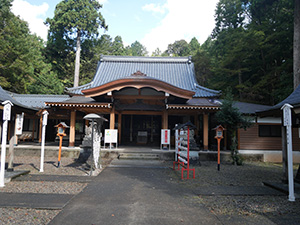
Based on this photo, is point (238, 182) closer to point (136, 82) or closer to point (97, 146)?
point (97, 146)

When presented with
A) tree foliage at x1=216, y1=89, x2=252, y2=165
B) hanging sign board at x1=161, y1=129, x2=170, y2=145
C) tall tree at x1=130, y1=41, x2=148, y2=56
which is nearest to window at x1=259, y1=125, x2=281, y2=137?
tree foliage at x1=216, y1=89, x2=252, y2=165

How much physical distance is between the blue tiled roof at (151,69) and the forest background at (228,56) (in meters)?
4.61

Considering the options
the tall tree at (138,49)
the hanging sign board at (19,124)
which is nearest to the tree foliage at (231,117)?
the hanging sign board at (19,124)

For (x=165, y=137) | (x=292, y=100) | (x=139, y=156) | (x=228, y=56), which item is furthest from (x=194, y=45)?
(x=292, y=100)

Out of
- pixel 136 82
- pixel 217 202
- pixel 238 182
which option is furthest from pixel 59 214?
pixel 136 82

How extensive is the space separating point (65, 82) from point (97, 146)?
20.1 m

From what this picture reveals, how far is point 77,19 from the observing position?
24297 mm

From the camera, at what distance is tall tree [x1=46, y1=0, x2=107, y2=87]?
23844mm

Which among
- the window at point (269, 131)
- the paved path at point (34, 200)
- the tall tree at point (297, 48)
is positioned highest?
the tall tree at point (297, 48)

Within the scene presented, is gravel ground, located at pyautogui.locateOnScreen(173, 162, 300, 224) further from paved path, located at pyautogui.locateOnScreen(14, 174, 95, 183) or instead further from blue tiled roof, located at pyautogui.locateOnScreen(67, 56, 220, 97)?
blue tiled roof, located at pyautogui.locateOnScreen(67, 56, 220, 97)

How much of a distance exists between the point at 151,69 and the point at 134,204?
44.9 feet

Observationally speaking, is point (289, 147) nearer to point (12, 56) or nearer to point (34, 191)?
point (34, 191)

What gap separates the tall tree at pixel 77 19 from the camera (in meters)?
23.8

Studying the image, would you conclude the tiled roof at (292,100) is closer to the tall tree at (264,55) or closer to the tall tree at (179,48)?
the tall tree at (264,55)
